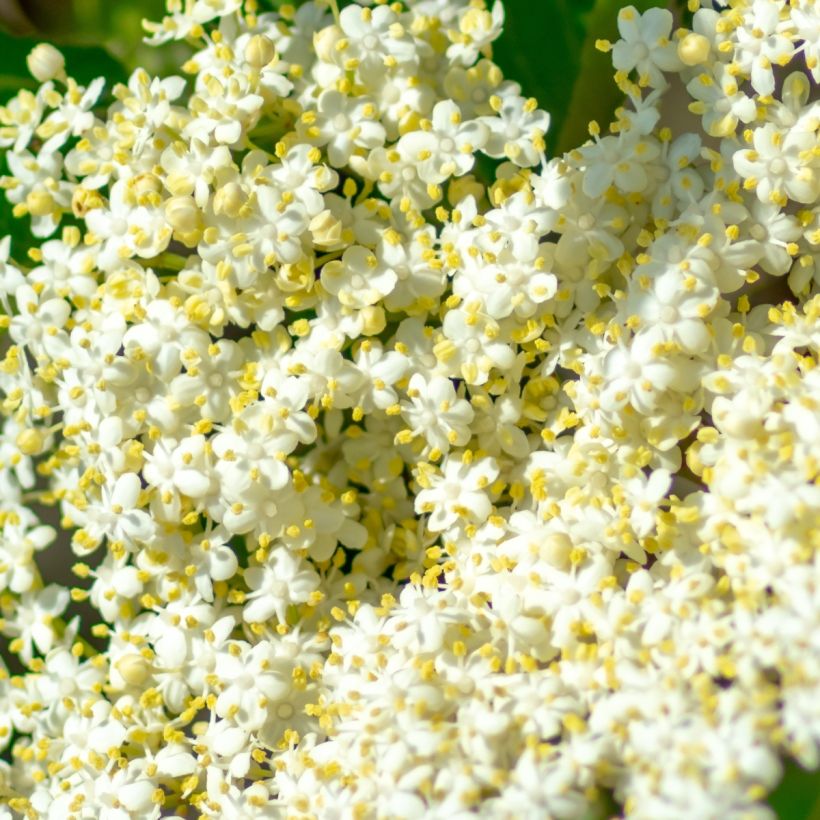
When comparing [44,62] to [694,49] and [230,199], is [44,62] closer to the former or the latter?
[230,199]

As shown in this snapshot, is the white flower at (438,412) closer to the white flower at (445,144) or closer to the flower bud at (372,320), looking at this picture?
the flower bud at (372,320)

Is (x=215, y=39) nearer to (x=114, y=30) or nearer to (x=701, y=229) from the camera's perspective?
(x=114, y=30)

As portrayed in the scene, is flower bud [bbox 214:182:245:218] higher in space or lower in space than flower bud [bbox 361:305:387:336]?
higher

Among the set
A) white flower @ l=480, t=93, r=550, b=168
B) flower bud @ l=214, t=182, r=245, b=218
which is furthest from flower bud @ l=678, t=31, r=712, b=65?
flower bud @ l=214, t=182, r=245, b=218

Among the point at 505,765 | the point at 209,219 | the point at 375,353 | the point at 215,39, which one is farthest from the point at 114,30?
the point at 505,765

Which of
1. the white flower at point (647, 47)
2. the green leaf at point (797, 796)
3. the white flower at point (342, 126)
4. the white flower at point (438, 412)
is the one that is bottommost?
the green leaf at point (797, 796)

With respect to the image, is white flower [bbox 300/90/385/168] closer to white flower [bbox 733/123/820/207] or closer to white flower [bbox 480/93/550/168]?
white flower [bbox 480/93/550/168]

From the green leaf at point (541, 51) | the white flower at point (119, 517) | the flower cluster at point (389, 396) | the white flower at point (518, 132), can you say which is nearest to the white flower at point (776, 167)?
the flower cluster at point (389, 396)
